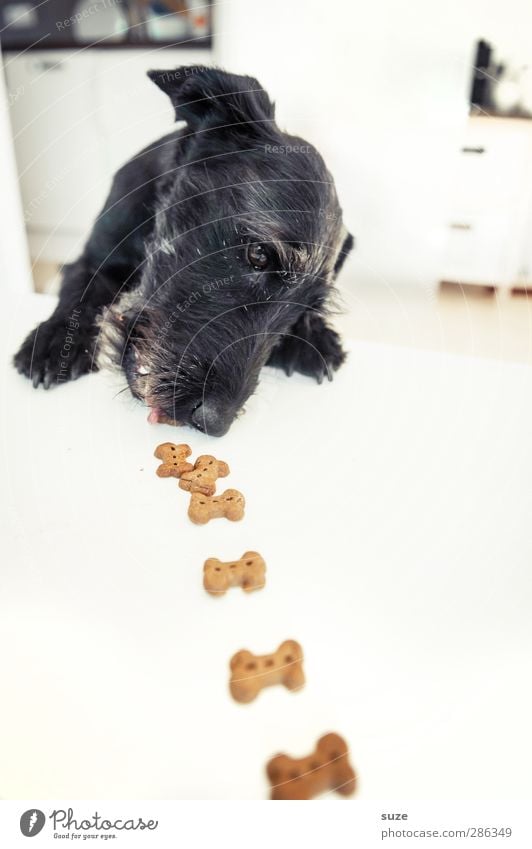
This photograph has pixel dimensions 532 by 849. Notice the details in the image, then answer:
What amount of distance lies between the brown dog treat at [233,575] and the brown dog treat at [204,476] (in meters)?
0.15

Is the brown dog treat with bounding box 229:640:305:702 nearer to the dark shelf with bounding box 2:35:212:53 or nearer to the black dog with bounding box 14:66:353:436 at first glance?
the black dog with bounding box 14:66:353:436

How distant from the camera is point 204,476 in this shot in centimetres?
102

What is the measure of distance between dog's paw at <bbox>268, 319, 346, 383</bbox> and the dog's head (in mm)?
132

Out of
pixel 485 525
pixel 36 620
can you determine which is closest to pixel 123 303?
pixel 36 620

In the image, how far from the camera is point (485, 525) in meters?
1.04

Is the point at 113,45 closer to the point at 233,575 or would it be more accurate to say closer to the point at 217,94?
the point at 217,94

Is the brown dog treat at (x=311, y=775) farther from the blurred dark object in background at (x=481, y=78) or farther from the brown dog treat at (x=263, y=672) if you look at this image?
the blurred dark object in background at (x=481, y=78)

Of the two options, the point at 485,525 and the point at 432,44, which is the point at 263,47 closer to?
the point at 432,44

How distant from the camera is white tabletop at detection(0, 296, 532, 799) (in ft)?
2.37

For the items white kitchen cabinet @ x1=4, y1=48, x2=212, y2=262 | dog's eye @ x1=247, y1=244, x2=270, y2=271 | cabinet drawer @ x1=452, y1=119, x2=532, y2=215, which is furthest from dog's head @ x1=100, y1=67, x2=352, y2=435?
cabinet drawer @ x1=452, y1=119, x2=532, y2=215

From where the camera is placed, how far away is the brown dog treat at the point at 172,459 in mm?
1039

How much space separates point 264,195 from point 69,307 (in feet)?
1.71

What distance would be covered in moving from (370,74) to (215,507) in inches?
39.7

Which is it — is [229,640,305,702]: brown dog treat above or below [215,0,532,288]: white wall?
below
